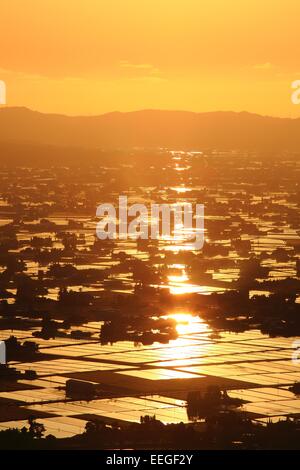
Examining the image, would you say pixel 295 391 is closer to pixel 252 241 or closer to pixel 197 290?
pixel 197 290

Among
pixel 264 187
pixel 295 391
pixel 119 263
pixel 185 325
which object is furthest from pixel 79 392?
pixel 264 187

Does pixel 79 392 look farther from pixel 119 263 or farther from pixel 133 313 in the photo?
pixel 119 263

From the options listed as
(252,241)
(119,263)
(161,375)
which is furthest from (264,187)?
(161,375)

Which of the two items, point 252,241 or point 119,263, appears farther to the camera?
point 252,241
